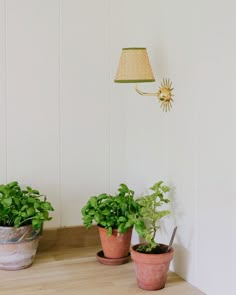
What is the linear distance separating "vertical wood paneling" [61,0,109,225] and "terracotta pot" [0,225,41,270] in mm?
332

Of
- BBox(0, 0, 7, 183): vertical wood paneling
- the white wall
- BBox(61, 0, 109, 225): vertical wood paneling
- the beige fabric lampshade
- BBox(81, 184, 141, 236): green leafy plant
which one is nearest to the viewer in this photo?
the white wall

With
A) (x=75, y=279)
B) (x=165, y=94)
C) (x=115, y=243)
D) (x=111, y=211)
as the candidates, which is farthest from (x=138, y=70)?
(x=75, y=279)

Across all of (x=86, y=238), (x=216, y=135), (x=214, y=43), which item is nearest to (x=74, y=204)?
(x=86, y=238)

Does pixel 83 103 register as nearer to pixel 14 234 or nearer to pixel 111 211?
pixel 111 211

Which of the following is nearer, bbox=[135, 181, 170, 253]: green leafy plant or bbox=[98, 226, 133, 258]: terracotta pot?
bbox=[135, 181, 170, 253]: green leafy plant

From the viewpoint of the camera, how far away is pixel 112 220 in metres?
1.95

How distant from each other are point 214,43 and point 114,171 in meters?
0.92

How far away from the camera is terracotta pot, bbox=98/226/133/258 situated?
77.1 inches

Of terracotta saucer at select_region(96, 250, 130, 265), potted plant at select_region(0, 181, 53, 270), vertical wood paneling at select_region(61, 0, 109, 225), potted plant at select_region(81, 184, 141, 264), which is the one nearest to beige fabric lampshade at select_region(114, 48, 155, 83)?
vertical wood paneling at select_region(61, 0, 109, 225)

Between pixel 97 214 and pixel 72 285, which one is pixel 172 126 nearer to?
pixel 97 214

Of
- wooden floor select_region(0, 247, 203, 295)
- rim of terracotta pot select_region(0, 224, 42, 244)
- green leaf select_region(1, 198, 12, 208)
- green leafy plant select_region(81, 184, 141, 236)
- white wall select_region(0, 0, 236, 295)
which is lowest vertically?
wooden floor select_region(0, 247, 203, 295)

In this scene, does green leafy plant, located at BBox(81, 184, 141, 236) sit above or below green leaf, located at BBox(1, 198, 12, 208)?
below

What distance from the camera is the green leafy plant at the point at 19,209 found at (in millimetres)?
1846

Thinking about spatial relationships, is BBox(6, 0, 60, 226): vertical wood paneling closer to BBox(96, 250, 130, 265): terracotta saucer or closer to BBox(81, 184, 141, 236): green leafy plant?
BBox(81, 184, 141, 236): green leafy plant
